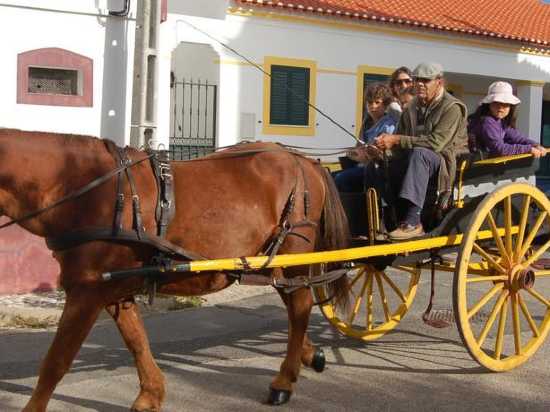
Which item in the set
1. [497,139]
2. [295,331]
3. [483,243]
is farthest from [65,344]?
[497,139]

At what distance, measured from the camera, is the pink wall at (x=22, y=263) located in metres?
8.30

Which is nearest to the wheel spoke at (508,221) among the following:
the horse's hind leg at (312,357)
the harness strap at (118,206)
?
the horse's hind leg at (312,357)

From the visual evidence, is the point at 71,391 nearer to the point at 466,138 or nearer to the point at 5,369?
the point at 5,369

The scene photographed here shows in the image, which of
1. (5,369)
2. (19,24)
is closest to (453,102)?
(5,369)

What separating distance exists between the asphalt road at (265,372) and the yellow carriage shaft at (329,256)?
2.81 ft

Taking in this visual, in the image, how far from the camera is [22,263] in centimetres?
840

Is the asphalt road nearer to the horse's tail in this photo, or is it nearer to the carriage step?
the carriage step

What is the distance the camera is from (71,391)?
4910 millimetres

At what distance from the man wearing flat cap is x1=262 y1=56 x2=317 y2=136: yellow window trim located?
9.24 metres

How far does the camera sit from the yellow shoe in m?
5.28

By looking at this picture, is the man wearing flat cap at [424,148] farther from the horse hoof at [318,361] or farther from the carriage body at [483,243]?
the horse hoof at [318,361]

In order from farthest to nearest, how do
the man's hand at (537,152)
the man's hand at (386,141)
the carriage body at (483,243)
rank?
1. the man's hand at (537,152)
2. the man's hand at (386,141)
3. the carriage body at (483,243)

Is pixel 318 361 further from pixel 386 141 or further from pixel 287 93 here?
pixel 287 93

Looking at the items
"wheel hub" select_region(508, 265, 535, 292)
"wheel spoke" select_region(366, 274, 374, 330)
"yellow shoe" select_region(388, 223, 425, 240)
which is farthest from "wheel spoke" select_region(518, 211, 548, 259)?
"wheel spoke" select_region(366, 274, 374, 330)
